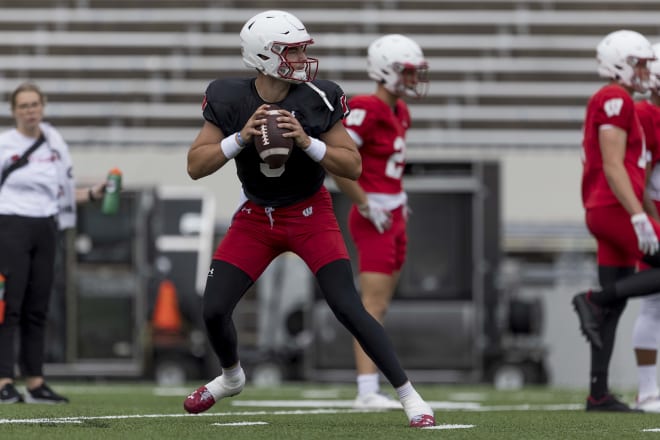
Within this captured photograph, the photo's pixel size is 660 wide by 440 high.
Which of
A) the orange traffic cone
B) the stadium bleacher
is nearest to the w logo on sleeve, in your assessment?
the orange traffic cone

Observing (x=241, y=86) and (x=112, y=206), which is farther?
(x=112, y=206)

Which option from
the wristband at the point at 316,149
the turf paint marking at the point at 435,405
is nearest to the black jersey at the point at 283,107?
the wristband at the point at 316,149

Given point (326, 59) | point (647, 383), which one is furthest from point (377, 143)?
point (326, 59)

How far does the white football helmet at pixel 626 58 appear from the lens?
7.40 metres

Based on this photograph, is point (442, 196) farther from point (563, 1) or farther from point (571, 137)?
point (563, 1)

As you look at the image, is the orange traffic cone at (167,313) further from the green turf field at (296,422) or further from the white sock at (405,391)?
the white sock at (405,391)

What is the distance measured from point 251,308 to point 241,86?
13914mm

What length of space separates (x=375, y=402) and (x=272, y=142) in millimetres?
2272

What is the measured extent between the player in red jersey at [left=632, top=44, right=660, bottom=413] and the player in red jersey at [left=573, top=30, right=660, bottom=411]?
200mm

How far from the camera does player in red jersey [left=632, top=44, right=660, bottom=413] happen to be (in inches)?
298

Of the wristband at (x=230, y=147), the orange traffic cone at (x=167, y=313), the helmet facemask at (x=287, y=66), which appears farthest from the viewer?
the orange traffic cone at (x=167, y=313)

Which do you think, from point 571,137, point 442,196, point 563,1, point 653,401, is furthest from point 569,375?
point 563,1

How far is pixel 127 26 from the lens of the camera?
39.1m

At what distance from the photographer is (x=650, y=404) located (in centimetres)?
747
